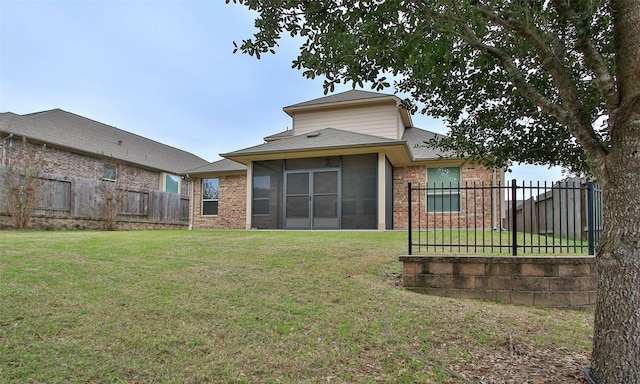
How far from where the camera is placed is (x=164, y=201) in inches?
661

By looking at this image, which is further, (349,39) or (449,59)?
(449,59)

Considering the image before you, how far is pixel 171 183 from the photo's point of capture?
21109mm

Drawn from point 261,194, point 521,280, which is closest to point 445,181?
point 261,194

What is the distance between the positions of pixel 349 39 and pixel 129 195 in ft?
46.9

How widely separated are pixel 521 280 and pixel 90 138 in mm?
19205

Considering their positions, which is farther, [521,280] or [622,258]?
[521,280]

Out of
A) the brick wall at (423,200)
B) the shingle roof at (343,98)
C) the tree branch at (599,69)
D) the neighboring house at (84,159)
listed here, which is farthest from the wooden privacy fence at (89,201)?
the tree branch at (599,69)

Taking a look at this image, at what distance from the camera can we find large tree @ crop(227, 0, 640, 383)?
2.79 meters

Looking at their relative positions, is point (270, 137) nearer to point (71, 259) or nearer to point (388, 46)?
point (71, 259)

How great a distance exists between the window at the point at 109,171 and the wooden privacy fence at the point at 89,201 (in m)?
3.14

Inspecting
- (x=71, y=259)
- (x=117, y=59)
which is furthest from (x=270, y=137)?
(x=71, y=259)

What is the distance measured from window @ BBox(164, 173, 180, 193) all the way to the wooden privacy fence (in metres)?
3.83

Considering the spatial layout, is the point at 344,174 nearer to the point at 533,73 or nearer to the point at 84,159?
the point at 533,73

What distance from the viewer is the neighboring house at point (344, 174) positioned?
39.2 ft
